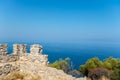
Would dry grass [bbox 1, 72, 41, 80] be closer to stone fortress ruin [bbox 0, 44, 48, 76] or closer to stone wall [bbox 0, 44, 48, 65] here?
stone fortress ruin [bbox 0, 44, 48, 76]

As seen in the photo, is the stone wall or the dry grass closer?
the dry grass

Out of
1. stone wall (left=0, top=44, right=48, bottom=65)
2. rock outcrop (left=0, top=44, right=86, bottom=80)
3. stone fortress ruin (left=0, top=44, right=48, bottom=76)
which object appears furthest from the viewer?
stone wall (left=0, top=44, right=48, bottom=65)

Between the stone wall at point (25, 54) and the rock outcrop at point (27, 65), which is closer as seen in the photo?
the rock outcrop at point (27, 65)

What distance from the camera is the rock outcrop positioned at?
890 inches

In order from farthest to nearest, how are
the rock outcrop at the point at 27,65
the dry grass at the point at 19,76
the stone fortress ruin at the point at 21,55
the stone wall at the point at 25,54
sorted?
the stone wall at the point at 25,54 → the stone fortress ruin at the point at 21,55 → the rock outcrop at the point at 27,65 → the dry grass at the point at 19,76

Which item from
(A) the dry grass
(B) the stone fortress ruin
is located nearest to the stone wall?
(B) the stone fortress ruin

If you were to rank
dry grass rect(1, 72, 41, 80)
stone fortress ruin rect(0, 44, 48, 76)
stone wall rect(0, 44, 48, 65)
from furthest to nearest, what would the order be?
stone wall rect(0, 44, 48, 65) → stone fortress ruin rect(0, 44, 48, 76) → dry grass rect(1, 72, 41, 80)

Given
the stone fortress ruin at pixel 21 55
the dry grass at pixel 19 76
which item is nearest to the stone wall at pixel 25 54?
the stone fortress ruin at pixel 21 55

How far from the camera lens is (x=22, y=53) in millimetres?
28203

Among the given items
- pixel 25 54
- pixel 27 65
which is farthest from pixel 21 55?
pixel 27 65

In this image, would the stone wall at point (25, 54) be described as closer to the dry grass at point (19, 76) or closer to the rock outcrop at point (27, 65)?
the rock outcrop at point (27, 65)

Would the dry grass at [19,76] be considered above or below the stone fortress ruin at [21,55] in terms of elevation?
below

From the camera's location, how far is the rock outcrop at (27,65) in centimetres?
2259

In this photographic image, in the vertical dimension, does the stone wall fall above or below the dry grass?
above
